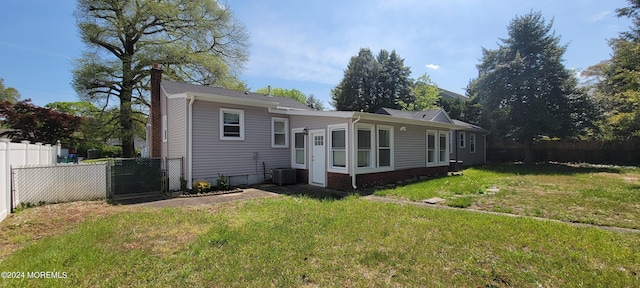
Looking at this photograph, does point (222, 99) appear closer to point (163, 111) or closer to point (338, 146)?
point (163, 111)

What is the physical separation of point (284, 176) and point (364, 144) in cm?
316

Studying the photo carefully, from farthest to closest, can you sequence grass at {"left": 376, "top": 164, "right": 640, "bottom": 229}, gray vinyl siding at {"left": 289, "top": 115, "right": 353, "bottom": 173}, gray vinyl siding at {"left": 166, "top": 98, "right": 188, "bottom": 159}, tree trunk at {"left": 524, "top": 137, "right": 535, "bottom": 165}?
tree trunk at {"left": 524, "top": 137, "right": 535, "bottom": 165}
gray vinyl siding at {"left": 166, "top": 98, "right": 188, "bottom": 159}
gray vinyl siding at {"left": 289, "top": 115, "right": 353, "bottom": 173}
grass at {"left": 376, "top": 164, "right": 640, "bottom": 229}

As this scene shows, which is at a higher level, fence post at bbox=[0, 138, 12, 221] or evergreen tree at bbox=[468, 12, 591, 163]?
evergreen tree at bbox=[468, 12, 591, 163]

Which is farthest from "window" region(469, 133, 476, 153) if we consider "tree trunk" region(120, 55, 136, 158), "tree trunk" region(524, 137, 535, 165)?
"tree trunk" region(120, 55, 136, 158)

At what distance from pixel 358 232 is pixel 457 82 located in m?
34.0

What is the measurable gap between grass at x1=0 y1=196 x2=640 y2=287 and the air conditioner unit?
466cm

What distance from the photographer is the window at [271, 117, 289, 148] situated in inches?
456

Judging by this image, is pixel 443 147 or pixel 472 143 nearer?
pixel 443 147

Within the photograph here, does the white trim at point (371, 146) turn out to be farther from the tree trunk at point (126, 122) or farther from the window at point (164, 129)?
the tree trunk at point (126, 122)

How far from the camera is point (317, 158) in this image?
10.5 metres

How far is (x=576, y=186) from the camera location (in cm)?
987

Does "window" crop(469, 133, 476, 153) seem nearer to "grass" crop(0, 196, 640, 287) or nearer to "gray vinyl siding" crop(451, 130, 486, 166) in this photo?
"gray vinyl siding" crop(451, 130, 486, 166)

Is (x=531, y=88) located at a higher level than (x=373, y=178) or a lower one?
higher

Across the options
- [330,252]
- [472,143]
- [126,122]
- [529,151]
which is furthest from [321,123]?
[529,151]
